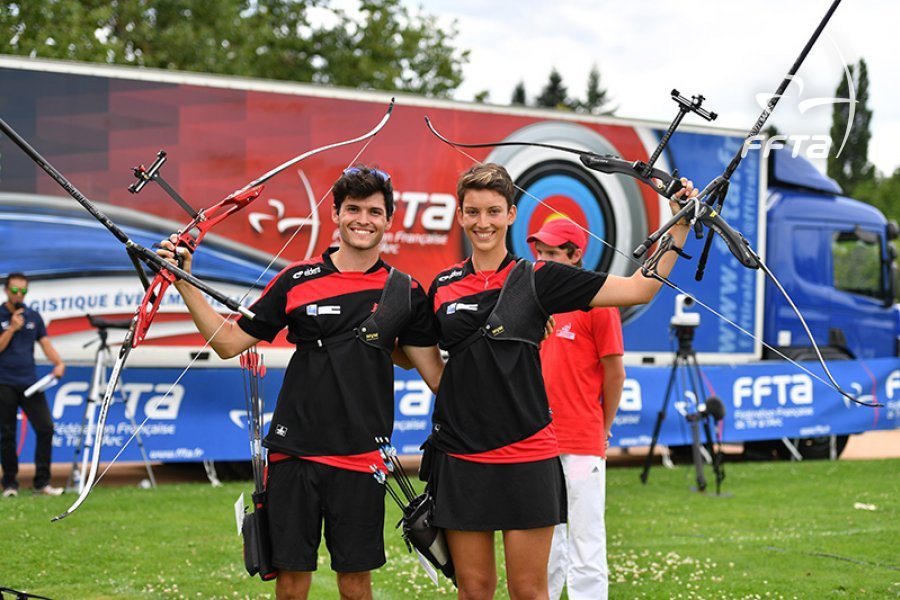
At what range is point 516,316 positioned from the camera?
3668 millimetres

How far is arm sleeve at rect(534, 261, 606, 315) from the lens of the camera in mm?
3684

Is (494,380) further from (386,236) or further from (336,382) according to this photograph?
(386,236)

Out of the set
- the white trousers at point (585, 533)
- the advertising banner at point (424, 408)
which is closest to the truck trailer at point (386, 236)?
the advertising banner at point (424, 408)

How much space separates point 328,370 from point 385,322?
0.85ft

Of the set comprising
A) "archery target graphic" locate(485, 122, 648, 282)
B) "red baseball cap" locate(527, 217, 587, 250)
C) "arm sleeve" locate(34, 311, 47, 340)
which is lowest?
"arm sleeve" locate(34, 311, 47, 340)

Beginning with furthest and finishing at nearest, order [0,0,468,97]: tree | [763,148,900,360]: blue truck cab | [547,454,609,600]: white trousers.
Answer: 1. [0,0,468,97]: tree
2. [763,148,900,360]: blue truck cab
3. [547,454,609,600]: white trousers

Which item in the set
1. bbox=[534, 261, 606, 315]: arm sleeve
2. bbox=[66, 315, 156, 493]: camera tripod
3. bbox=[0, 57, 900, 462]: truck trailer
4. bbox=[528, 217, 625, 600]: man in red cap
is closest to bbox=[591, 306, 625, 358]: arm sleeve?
bbox=[528, 217, 625, 600]: man in red cap

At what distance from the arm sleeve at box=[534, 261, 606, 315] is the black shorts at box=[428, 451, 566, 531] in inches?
21.9

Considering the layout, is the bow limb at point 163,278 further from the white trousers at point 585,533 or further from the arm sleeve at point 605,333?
the white trousers at point 585,533

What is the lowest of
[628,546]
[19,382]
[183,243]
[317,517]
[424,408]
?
[628,546]

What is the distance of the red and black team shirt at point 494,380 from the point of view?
3.62 m

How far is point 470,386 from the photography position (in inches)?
143

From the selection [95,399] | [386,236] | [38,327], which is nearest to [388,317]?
[95,399]

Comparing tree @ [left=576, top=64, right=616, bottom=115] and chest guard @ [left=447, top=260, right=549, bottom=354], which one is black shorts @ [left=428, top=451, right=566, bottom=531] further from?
tree @ [left=576, top=64, right=616, bottom=115]
